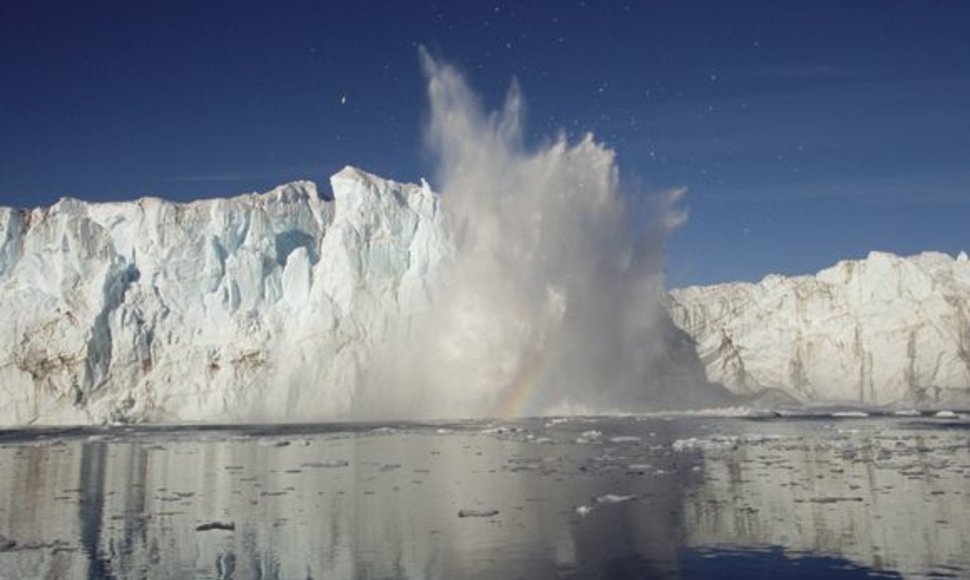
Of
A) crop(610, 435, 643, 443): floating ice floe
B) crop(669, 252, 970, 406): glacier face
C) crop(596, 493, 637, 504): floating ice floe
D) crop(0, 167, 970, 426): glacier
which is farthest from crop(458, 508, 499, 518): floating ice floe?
crop(669, 252, 970, 406): glacier face

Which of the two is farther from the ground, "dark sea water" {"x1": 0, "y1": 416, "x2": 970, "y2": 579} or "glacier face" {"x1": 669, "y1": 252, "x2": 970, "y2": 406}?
"glacier face" {"x1": 669, "y1": 252, "x2": 970, "y2": 406}

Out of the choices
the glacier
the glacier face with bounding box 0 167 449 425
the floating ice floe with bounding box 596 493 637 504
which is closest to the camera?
the floating ice floe with bounding box 596 493 637 504

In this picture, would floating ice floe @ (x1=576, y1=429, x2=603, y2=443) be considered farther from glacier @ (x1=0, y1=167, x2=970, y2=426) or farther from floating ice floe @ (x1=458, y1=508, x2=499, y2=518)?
glacier @ (x1=0, y1=167, x2=970, y2=426)

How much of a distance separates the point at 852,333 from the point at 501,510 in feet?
181

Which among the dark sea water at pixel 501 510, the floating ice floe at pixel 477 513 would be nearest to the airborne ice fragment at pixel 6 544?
the dark sea water at pixel 501 510

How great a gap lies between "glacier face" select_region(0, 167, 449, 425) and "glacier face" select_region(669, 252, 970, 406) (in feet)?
83.5

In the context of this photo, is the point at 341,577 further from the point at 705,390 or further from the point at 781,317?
the point at 781,317

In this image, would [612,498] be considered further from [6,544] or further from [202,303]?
[202,303]

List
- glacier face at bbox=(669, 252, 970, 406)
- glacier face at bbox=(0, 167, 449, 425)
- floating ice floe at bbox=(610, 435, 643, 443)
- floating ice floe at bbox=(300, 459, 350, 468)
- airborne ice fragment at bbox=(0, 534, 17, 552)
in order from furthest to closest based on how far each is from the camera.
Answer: glacier face at bbox=(669, 252, 970, 406) < glacier face at bbox=(0, 167, 449, 425) < floating ice floe at bbox=(610, 435, 643, 443) < floating ice floe at bbox=(300, 459, 350, 468) < airborne ice fragment at bbox=(0, 534, 17, 552)

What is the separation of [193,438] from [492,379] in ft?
60.1

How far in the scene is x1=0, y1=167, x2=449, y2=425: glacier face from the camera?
52625 mm

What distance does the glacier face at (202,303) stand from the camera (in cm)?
5262

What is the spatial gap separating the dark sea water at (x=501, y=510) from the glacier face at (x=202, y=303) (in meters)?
23.1

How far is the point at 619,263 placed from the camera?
5356cm
